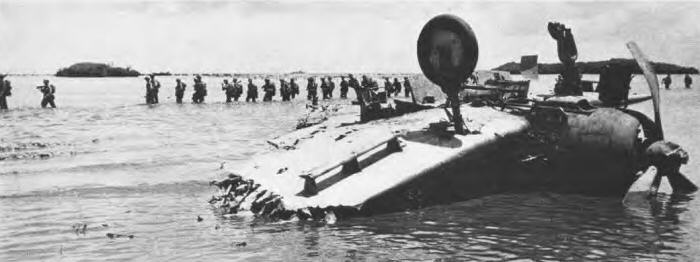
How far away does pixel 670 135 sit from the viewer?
75.9 ft

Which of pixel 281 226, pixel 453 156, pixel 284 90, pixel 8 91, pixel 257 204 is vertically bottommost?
pixel 281 226

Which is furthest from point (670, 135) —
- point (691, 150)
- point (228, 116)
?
point (228, 116)

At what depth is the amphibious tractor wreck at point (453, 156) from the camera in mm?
10047

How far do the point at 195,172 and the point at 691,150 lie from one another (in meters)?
13.3

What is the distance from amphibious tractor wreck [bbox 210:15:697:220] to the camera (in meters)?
10.0

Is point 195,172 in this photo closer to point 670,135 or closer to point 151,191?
point 151,191

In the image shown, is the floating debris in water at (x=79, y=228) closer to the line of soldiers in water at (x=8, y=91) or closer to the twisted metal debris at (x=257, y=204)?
the twisted metal debris at (x=257, y=204)

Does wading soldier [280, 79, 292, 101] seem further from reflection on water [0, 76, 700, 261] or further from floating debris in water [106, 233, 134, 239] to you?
floating debris in water [106, 233, 134, 239]

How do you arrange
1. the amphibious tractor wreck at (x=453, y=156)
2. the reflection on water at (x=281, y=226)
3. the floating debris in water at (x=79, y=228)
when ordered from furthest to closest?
the amphibious tractor wreck at (x=453, y=156)
the floating debris in water at (x=79, y=228)
the reflection on water at (x=281, y=226)

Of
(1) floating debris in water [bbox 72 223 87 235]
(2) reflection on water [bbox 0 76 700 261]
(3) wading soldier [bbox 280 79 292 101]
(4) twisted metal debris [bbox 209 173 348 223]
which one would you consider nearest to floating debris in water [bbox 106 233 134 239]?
(2) reflection on water [bbox 0 76 700 261]

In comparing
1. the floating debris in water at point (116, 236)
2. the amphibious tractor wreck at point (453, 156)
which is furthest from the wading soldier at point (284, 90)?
the floating debris in water at point (116, 236)

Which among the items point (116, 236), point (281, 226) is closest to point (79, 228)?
point (116, 236)

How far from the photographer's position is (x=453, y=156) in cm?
1062

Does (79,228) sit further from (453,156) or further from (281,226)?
(453,156)
